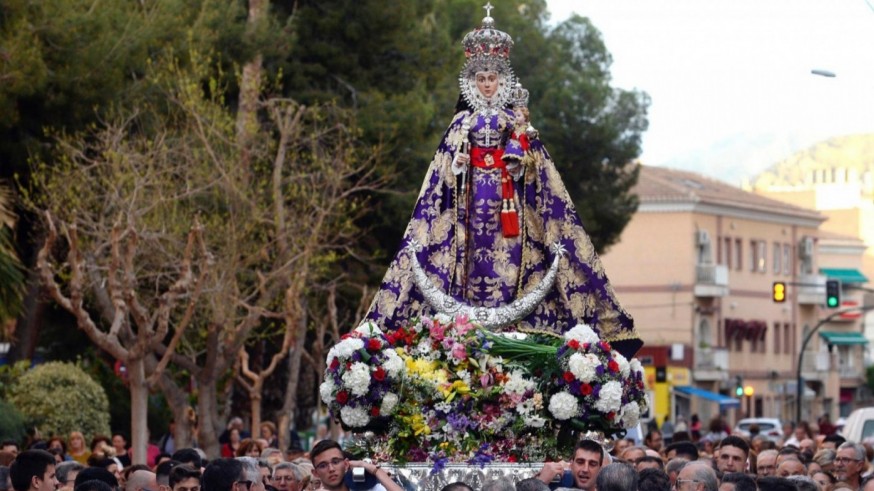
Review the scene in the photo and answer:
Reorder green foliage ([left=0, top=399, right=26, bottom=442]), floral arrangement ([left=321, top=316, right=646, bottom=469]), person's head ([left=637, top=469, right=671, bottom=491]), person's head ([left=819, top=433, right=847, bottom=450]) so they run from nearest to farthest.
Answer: person's head ([left=637, top=469, right=671, bottom=491]) < floral arrangement ([left=321, top=316, right=646, bottom=469]) < person's head ([left=819, top=433, right=847, bottom=450]) < green foliage ([left=0, top=399, right=26, bottom=442])

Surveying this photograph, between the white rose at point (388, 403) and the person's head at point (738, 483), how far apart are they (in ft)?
6.49

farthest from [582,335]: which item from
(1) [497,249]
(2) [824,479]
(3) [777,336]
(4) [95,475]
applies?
(3) [777,336]

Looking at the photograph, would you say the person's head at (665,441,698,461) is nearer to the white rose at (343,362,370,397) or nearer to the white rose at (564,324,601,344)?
the white rose at (564,324,601,344)

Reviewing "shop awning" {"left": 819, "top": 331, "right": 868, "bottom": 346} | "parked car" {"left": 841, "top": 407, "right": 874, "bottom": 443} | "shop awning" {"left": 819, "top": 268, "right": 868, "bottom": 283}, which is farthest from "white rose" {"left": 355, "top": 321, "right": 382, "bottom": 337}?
"shop awning" {"left": 819, "top": 268, "right": 868, "bottom": 283}

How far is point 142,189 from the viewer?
85.7ft

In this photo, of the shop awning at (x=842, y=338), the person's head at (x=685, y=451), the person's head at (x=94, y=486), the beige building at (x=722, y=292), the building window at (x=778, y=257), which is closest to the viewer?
the person's head at (x=94, y=486)

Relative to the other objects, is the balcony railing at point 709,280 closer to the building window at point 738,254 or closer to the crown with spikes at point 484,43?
the building window at point 738,254

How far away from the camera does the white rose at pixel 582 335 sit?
39.4 ft

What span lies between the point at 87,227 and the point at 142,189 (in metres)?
1.43

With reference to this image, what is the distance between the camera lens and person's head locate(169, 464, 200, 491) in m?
10.5

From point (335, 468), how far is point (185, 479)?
1.03 m

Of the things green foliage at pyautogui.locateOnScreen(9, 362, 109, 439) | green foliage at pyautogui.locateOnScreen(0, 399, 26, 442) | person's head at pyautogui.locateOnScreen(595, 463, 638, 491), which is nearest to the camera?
person's head at pyautogui.locateOnScreen(595, 463, 638, 491)

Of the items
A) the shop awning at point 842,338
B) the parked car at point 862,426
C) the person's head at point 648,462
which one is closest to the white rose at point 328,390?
the person's head at point 648,462

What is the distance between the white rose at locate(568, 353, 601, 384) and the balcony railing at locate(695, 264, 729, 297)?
59.9 meters
